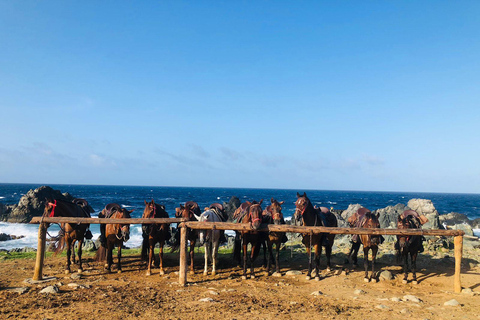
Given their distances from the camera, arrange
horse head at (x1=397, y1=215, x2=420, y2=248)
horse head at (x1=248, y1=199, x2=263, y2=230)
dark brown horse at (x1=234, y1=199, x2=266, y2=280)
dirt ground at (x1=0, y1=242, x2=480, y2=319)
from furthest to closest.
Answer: horse head at (x1=397, y1=215, x2=420, y2=248) → dark brown horse at (x1=234, y1=199, x2=266, y2=280) → horse head at (x1=248, y1=199, x2=263, y2=230) → dirt ground at (x1=0, y1=242, x2=480, y2=319)

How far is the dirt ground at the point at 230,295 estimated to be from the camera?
659cm

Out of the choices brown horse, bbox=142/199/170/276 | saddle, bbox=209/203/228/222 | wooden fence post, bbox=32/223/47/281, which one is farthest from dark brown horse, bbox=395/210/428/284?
wooden fence post, bbox=32/223/47/281

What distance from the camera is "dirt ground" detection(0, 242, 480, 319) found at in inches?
259

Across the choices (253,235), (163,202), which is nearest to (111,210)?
(253,235)

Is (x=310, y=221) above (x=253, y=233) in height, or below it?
above

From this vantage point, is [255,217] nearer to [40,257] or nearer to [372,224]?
[372,224]

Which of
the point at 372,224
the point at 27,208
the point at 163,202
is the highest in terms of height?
the point at 372,224

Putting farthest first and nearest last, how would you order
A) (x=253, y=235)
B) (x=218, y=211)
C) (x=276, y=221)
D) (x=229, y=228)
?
(x=218, y=211), (x=253, y=235), (x=276, y=221), (x=229, y=228)

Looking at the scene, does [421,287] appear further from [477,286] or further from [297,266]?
[297,266]

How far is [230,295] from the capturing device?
7.88 m

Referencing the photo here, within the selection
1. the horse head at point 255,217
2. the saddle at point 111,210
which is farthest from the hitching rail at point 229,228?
the saddle at point 111,210

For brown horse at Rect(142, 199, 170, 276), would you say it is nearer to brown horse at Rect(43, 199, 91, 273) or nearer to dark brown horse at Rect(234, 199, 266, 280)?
brown horse at Rect(43, 199, 91, 273)

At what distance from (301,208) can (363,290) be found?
2822mm

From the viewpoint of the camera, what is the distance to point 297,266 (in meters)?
11.3
